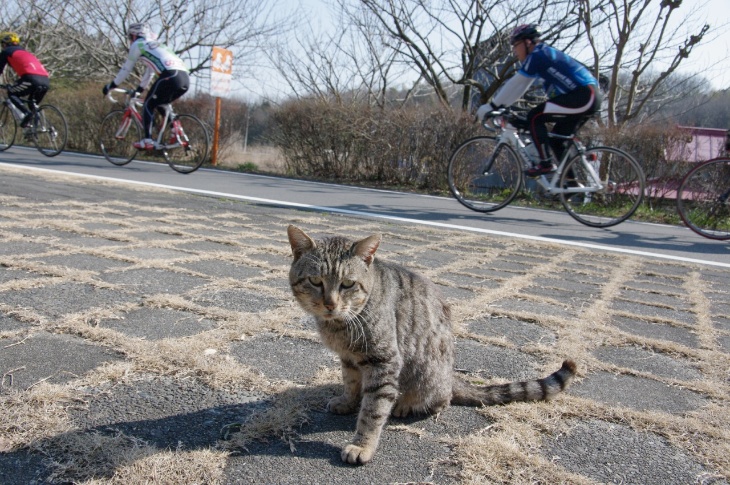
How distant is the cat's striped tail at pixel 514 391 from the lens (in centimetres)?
225

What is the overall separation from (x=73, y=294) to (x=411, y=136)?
9.49 meters

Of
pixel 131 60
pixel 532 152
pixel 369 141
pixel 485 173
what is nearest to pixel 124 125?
pixel 131 60

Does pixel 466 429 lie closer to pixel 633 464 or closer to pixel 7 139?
pixel 633 464

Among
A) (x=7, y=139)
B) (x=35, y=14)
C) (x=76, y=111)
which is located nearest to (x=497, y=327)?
(x=7, y=139)

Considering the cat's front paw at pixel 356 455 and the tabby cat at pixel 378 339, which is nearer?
the cat's front paw at pixel 356 455

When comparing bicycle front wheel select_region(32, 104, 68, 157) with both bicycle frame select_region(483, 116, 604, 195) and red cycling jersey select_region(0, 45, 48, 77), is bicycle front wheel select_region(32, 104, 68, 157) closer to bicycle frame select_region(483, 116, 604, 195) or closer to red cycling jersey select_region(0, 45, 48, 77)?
red cycling jersey select_region(0, 45, 48, 77)

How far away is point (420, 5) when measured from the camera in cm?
1723

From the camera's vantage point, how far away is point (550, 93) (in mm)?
7309

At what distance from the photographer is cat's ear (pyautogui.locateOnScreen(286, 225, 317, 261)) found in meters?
2.27

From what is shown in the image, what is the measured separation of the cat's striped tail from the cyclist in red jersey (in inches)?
446

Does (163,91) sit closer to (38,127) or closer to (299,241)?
(38,127)

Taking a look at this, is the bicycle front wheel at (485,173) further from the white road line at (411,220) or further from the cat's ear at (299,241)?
the cat's ear at (299,241)

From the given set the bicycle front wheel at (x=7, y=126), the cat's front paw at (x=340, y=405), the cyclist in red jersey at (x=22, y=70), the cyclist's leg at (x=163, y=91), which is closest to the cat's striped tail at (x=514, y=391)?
the cat's front paw at (x=340, y=405)

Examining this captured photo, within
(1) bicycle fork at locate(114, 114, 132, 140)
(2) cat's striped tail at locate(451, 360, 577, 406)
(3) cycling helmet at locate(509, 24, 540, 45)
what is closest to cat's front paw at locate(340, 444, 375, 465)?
(2) cat's striped tail at locate(451, 360, 577, 406)
